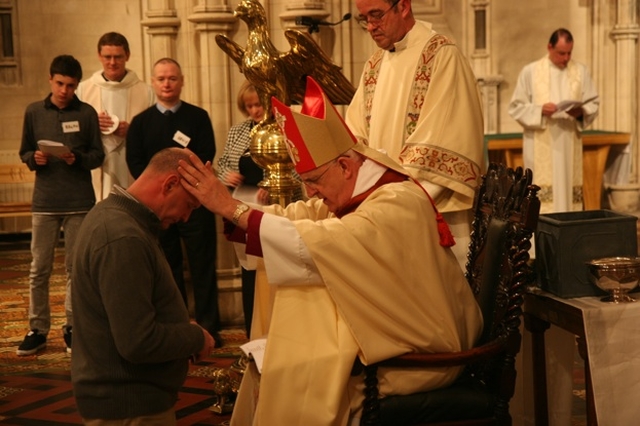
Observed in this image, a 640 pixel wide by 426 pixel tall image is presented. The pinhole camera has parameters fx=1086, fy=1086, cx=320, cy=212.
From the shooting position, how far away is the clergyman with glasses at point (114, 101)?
6.93 meters

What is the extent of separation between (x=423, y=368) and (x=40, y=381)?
3056 mm

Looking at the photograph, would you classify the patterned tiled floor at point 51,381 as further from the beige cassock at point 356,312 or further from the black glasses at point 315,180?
the black glasses at point 315,180

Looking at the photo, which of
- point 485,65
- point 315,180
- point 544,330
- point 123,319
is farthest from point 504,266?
point 485,65

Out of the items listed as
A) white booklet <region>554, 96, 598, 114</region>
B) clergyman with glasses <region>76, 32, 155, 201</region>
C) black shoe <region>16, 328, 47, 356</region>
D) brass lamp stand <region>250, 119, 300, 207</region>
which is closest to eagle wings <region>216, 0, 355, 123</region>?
brass lamp stand <region>250, 119, 300, 207</region>

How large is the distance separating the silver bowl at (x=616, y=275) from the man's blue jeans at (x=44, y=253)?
3.54 metres

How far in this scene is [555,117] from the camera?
9.41m

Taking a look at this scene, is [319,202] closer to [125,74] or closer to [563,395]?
[563,395]

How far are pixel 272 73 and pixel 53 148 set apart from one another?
2.01 m

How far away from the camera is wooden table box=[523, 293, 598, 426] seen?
12.3 feet

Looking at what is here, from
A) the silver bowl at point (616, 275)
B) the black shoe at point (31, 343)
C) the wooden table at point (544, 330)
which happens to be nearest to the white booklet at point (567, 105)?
the black shoe at point (31, 343)

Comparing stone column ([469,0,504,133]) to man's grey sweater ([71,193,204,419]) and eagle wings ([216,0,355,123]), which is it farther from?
man's grey sweater ([71,193,204,419])

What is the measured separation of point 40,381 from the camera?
5855 millimetres

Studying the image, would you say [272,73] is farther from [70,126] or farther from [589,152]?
[589,152]

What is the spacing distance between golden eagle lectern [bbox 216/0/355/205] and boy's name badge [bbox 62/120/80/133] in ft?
6.01
